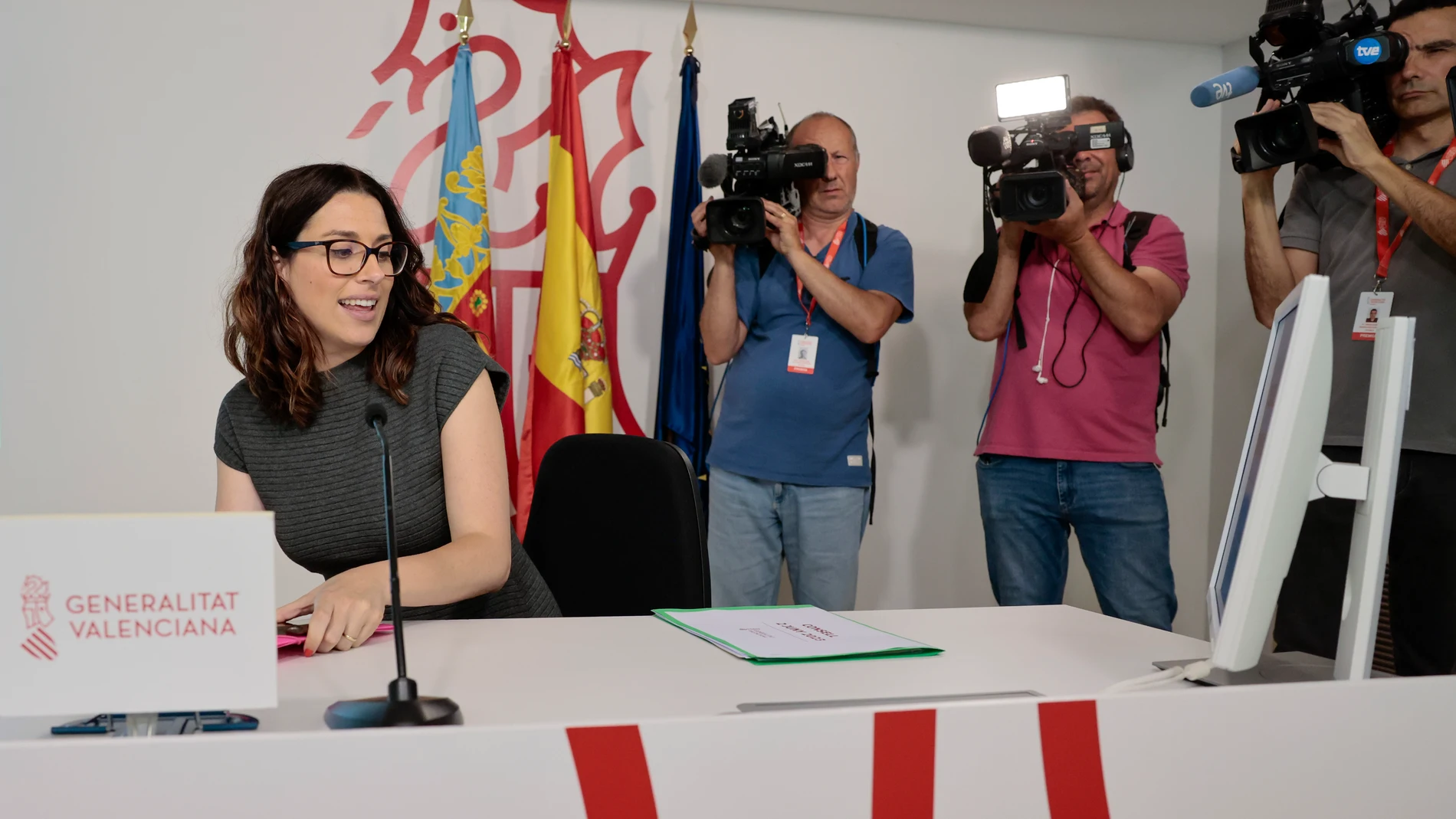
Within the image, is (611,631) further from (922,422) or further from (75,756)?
(922,422)

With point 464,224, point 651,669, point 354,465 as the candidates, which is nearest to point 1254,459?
point 651,669

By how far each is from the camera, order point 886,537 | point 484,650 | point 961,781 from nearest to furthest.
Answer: point 961,781, point 484,650, point 886,537

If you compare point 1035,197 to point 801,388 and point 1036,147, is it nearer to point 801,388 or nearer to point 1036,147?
point 1036,147

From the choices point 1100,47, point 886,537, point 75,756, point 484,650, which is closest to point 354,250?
point 484,650

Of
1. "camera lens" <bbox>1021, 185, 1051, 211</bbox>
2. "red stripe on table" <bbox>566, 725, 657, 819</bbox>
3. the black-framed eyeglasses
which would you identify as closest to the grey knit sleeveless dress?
the black-framed eyeglasses

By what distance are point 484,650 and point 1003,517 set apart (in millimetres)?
1638

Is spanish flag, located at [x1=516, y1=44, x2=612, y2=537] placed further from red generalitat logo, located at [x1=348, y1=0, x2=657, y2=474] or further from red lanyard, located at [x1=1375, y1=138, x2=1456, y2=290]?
red lanyard, located at [x1=1375, y1=138, x2=1456, y2=290]

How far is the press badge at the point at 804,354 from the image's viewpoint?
2758 millimetres

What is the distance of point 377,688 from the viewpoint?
1.08 meters

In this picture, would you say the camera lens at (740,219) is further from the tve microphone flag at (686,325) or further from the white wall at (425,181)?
the white wall at (425,181)

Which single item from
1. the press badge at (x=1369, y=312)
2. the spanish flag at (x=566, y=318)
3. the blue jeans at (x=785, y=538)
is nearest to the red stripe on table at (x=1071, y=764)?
the press badge at (x=1369, y=312)

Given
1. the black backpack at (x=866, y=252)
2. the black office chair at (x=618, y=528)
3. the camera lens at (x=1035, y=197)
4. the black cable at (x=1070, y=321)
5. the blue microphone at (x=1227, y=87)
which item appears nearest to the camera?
the black office chair at (x=618, y=528)

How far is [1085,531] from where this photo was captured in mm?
2566

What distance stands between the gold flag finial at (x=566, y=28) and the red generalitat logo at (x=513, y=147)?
0.17 ft
